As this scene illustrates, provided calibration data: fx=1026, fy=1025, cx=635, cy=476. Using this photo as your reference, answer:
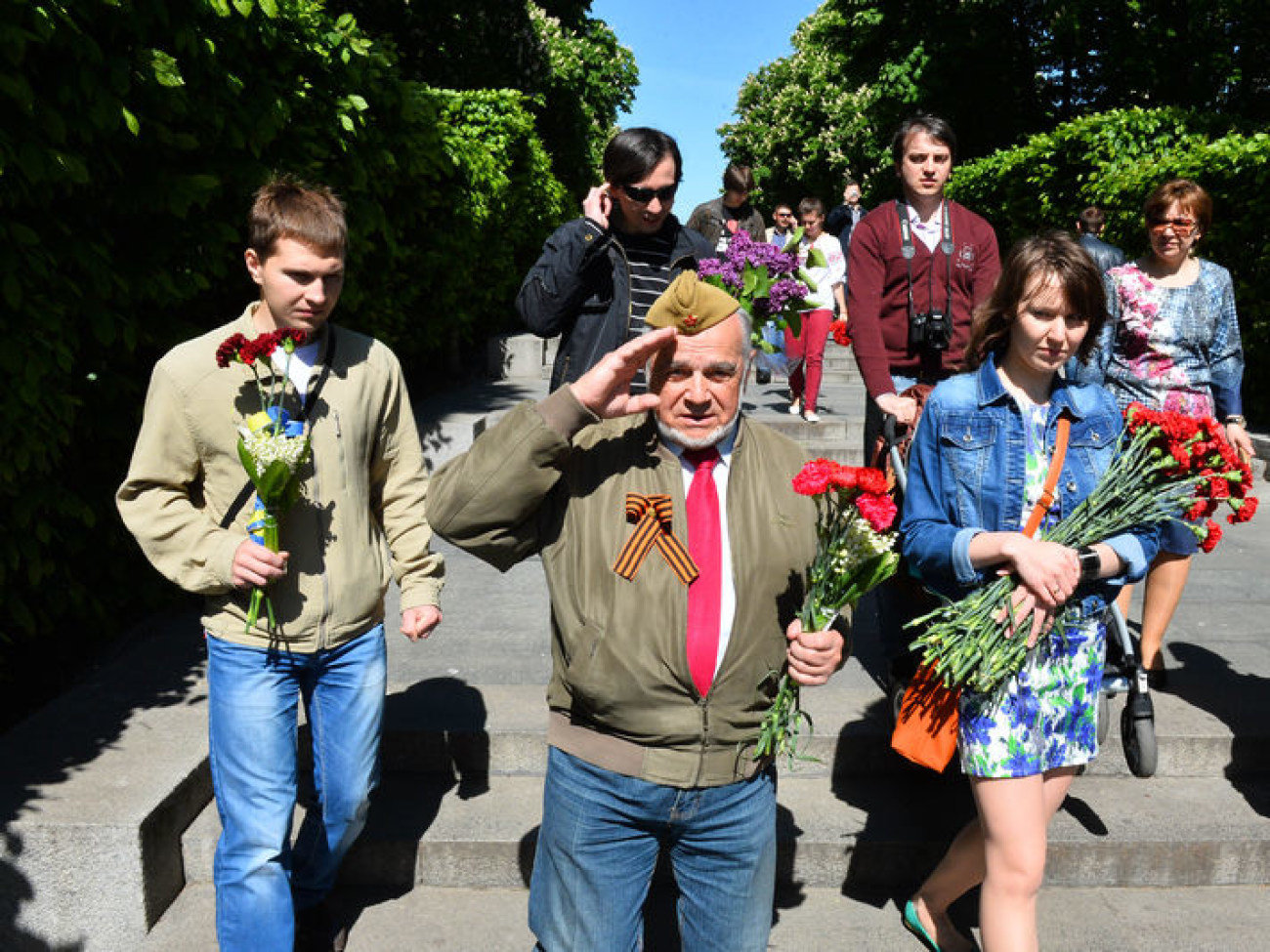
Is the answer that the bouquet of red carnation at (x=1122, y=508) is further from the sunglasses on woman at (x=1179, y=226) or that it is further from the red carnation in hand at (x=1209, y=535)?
the sunglasses on woman at (x=1179, y=226)

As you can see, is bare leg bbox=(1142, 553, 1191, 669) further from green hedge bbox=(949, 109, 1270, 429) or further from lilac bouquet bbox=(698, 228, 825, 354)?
green hedge bbox=(949, 109, 1270, 429)

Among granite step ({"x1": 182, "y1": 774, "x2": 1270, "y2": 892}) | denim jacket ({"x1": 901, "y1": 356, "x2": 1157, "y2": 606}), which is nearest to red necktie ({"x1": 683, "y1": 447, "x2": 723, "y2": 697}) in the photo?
denim jacket ({"x1": 901, "y1": 356, "x2": 1157, "y2": 606})

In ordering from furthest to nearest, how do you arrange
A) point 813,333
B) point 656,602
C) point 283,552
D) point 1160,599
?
point 813,333 → point 1160,599 → point 283,552 → point 656,602

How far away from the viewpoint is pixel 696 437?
7.08 feet

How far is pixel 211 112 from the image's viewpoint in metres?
4.42

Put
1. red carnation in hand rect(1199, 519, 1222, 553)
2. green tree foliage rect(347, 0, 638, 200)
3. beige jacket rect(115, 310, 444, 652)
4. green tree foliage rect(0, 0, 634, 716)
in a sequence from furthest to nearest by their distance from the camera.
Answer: green tree foliage rect(347, 0, 638, 200), green tree foliage rect(0, 0, 634, 716), red carnation in hand rect(1199, 519, 1222, 553), beige jacket rect(115, 310, 444, 652)

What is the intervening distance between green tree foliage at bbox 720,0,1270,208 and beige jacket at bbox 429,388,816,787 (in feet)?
71.7

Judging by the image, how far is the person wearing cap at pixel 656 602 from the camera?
209 centimetres

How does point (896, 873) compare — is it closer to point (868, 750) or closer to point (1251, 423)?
point (868, 750)

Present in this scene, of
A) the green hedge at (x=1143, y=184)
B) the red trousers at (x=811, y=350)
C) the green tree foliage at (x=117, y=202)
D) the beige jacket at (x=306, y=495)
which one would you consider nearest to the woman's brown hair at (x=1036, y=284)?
the beige jacket at (x=306, y=495)

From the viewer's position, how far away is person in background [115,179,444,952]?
8.54 feet

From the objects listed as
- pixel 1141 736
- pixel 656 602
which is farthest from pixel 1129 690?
pixel 656 602

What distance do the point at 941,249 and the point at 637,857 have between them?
270 centimetres

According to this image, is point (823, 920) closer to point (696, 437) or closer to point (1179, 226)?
point (696, 437)
